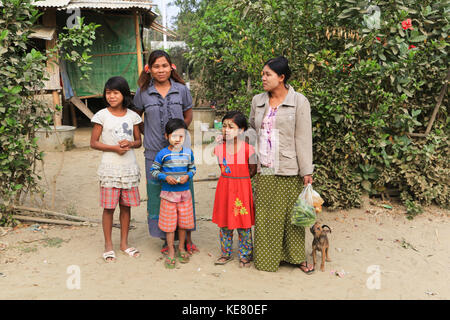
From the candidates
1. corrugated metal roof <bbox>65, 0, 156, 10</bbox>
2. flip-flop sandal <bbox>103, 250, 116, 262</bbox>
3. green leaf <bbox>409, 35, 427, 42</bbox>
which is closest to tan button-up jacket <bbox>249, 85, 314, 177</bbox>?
flip-flop sandal <bbox>103, 250, 116, 262</bbox>

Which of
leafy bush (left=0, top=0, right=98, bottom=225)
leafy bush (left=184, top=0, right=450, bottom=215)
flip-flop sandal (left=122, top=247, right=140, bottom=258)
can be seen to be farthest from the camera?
leafy bush (left=184, top=0, right=450, bottom=215)

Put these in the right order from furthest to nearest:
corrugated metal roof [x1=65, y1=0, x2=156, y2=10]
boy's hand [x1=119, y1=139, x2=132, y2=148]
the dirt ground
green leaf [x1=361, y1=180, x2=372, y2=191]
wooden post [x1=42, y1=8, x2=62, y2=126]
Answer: wooden post [x1=42, y1=8, x2=62, y2=126], corrugated metal roof [x1=65, y1=0, x2=156, y2=10], green leaf [x1=361, y1=180, x2=372, y2=191], boy's hand [x1=119, y1=139, x2=132, y2=148], the dirt ground

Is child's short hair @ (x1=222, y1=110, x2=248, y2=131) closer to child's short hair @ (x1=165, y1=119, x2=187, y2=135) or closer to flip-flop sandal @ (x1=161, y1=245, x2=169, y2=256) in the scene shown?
child's short hair @ (x1=165, y1=119, x2=187, y2=135)

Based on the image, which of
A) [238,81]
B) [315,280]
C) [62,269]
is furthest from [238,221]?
[238,81]

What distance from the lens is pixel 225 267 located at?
3.46 meters

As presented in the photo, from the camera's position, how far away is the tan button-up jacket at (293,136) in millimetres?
3166

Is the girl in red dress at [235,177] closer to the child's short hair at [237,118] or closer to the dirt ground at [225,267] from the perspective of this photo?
the child's short hair at [237,118]

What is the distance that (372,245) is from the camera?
4070mm

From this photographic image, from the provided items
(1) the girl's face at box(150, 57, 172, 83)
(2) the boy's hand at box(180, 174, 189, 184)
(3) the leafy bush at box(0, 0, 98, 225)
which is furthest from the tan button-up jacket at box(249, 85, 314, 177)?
(3) the leafy bush at box(0, 0, 98, 225)

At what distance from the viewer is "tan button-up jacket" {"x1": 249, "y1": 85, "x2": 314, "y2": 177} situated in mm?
3166

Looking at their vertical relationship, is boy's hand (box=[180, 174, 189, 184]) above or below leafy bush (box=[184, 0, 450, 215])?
below

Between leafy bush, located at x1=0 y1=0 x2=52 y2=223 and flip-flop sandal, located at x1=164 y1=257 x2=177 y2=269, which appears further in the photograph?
leafy bush, located at x1=0 y1=0 x2=52 y2=223

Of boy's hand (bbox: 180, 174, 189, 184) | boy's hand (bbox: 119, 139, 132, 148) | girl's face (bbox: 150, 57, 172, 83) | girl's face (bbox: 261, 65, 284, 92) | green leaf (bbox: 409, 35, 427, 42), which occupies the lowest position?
boy's hand (bbox: 180, 174, 189, 184)

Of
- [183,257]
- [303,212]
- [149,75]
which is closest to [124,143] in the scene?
[149,75]
